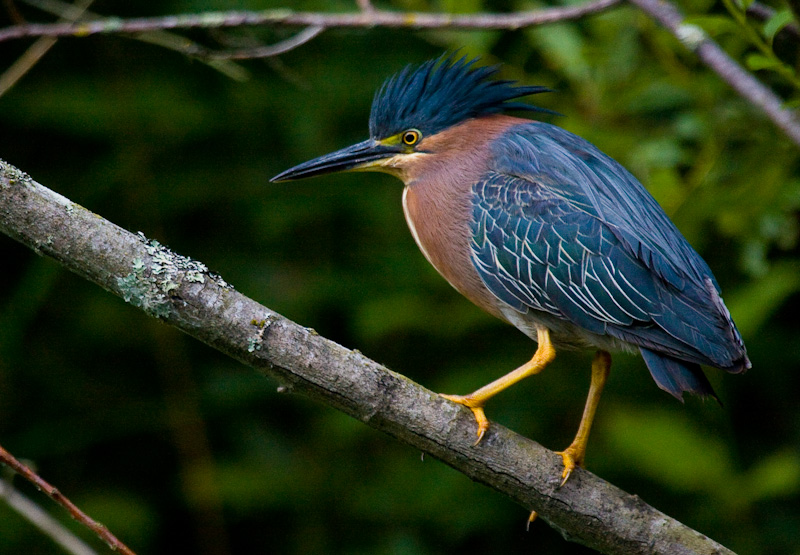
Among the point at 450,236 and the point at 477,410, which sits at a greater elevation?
the point at 450,236

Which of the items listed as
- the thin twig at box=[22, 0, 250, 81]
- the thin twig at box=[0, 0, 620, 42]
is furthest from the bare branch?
the thin twig at box=[22, 0, 250, 81]

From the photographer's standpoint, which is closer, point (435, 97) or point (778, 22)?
point (778, 22)

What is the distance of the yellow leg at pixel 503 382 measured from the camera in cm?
222

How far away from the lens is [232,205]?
4234mm

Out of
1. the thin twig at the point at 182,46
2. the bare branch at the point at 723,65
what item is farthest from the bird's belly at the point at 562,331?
the thin twig at the point at 182,46

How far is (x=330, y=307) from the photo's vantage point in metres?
4.02

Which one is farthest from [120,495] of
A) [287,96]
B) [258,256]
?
[287,96]

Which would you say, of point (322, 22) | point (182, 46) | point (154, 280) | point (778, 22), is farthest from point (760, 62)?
point (182, 46)

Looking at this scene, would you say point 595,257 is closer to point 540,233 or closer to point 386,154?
point 540,233

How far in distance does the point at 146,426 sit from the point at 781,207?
9.77ft

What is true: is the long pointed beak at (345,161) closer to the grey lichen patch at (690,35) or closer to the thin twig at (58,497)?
the grey lichen patch at (690,35)

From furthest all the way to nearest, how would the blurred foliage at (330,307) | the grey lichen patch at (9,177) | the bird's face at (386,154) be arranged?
the blurred foliage at (330,307)
the bird's face at (386,154)
the grey lichen patch at (9,177)

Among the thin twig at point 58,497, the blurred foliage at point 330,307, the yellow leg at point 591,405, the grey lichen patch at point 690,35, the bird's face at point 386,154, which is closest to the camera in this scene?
the thin twig at point 58,497

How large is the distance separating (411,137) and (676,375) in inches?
52.9
